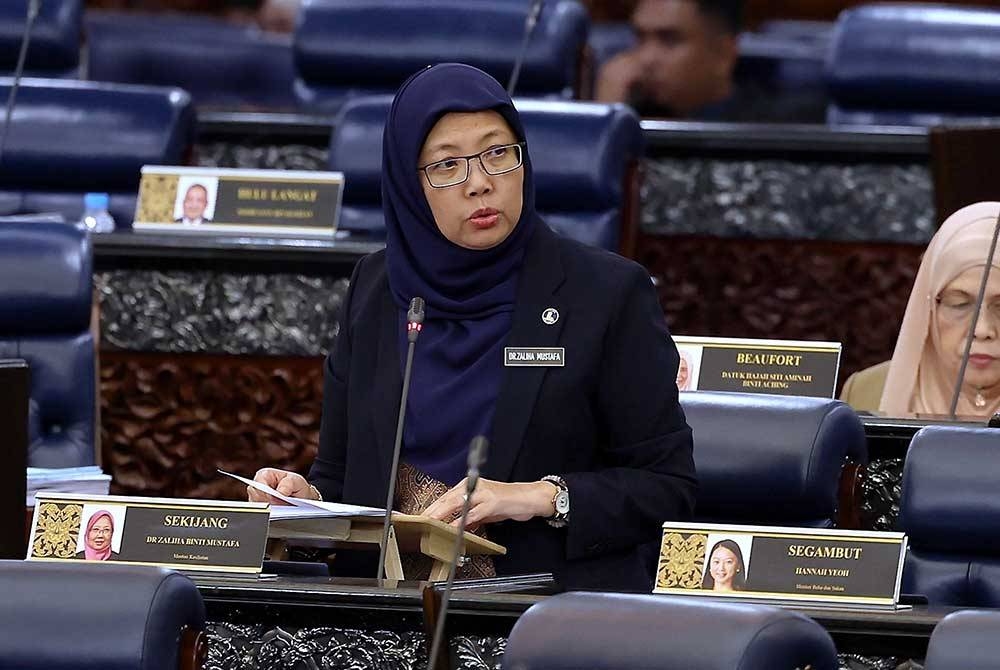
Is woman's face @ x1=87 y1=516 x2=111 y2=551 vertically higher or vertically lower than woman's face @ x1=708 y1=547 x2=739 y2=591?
lower

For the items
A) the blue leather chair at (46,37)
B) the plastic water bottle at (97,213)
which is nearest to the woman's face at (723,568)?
the plastic water bottle at (97,213)

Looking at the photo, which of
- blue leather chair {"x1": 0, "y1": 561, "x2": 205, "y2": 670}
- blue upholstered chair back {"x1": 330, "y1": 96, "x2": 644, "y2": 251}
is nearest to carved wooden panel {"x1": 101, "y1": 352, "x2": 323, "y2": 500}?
blue upholstered chair back {"x1": 330, "y1": 96, "x2": 644, "y2": 251}

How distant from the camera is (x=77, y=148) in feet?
15.2

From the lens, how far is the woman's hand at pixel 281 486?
262 cm

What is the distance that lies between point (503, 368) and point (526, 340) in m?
0.05

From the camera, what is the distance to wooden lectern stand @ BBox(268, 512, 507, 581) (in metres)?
2.45

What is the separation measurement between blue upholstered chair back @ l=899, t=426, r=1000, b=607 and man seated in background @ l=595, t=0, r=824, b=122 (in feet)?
9.18

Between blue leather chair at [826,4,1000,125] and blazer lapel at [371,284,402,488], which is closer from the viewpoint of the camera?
blazer lapel at [371,284,402,488]

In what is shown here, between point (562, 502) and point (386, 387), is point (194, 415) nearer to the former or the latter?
point (386, 387)

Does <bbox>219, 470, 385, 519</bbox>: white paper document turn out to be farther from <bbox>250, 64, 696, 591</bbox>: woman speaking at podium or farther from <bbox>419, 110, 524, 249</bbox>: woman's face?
<bbox>419, 110, 524, 249</bbox>: woman's face

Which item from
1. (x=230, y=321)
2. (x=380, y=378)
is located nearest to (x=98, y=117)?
(x=230, y=321)

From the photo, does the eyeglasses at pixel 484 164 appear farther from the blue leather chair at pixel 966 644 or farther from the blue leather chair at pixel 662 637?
the blue leather chair at pixel 966 644

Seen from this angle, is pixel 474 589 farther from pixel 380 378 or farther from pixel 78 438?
pixel 78 438

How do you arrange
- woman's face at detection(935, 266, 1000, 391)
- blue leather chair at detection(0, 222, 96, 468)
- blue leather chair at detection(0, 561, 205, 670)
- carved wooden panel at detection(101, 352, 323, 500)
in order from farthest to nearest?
1. carved wooden panel at detection(101, 352, 323, 500)
2. blue leather chair at detection(0, 222, 96, 468)
3. woman's face at detection(935, 266, 1000, 391)
4. blue leather chair at detection(0, 561, 205, 670)
